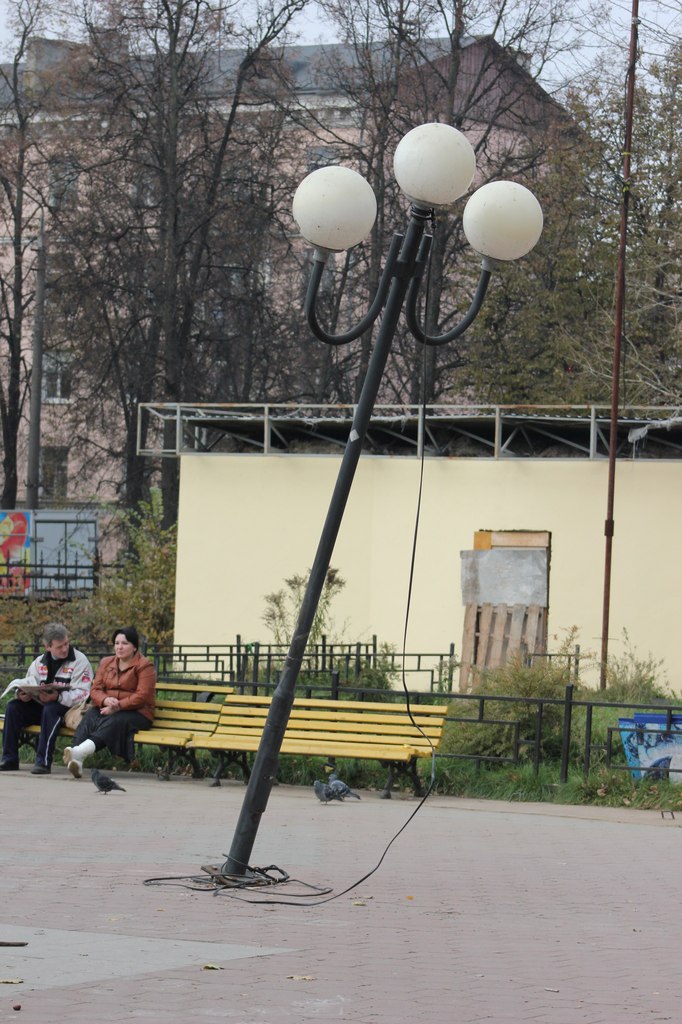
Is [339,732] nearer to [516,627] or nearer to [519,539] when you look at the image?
[516,627]

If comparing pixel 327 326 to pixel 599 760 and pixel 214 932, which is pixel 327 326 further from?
pixel 214 932

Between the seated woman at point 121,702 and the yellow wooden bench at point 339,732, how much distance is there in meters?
0.57

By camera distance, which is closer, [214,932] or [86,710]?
[214,932]

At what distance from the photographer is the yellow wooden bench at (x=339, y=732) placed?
40.2ft

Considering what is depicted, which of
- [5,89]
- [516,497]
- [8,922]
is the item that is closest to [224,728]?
[8,922]

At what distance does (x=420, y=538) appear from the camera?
22.9m

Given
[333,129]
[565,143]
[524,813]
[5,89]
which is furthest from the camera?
[5,89]

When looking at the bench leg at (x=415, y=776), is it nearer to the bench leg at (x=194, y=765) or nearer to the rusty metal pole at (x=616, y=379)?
the bench leg at (x=194, y=765)

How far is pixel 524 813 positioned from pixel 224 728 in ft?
8.97

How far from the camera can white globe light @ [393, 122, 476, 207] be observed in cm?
765

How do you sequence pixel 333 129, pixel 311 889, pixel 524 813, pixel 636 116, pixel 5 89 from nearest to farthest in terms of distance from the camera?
pixel 311 889 < pixel 524 813 < pixel 636 116 < pixel 333 129 < pixel 5 89

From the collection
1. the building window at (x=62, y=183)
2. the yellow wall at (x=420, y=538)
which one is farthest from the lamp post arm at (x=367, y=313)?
the building window at (x=62, y=183)

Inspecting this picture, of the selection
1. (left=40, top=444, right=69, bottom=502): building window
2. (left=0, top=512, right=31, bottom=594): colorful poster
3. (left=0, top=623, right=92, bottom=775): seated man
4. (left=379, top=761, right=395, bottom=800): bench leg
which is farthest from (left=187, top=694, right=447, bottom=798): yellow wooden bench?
(left=40, top=444, right=69, bottom=502): building window

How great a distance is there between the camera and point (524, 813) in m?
11.8
